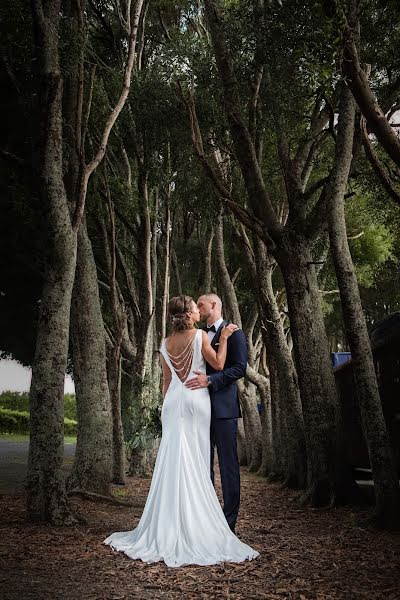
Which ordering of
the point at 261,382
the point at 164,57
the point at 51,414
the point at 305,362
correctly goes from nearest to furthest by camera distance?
the point at 51,414 → the point at 305,362 → the point at 164,57 → the point at 261,382

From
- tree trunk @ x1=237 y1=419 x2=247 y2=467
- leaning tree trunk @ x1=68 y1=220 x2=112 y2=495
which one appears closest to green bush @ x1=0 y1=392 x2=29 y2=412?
tree trunk @ x1=237 y1=419 x2=247 y2=467

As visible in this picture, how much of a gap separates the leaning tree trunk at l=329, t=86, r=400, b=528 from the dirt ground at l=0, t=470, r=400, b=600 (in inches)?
16.1

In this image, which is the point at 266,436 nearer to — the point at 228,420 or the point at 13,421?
the point at 228,420

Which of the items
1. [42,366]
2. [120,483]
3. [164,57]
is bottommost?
[120,483]

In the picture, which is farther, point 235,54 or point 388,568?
point 235,54

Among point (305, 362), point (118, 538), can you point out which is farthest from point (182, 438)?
point (305, 362)

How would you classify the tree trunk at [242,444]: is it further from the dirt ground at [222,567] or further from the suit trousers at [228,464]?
the suit trousers at [228,464]

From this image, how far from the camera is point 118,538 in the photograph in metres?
6.70

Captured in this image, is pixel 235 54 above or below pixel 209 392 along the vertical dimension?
above

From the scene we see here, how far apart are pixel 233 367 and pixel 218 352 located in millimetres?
234

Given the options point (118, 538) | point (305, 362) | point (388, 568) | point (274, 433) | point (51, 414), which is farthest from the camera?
point (274, 433)

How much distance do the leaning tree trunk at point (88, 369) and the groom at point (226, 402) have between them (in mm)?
4275

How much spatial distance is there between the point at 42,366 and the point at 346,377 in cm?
624

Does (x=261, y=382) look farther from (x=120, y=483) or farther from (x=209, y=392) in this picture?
(x=209, y=392)
